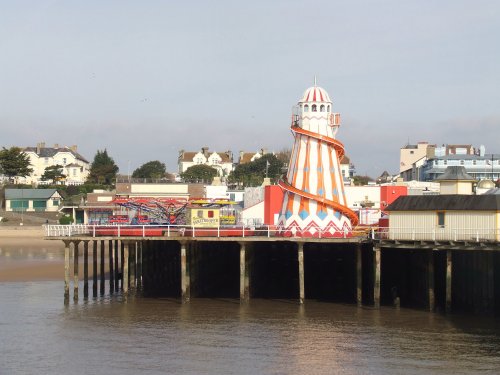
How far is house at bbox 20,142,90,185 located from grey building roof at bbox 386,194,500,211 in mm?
114887

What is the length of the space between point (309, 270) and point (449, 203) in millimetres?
16812

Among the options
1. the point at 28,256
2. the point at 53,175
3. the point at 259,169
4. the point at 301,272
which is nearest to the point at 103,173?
the point at 53,175

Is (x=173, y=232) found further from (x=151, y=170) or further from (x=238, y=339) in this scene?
(x=151, y=170)

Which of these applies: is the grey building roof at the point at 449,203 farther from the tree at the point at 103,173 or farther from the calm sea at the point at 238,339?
the tree at the point at 103,173

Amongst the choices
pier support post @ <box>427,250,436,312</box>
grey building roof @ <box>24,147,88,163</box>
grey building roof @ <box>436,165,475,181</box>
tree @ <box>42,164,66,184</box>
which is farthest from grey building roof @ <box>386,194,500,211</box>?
grey building roof @ <box>24,147,88,163</box>

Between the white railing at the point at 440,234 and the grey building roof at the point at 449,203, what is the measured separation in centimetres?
93

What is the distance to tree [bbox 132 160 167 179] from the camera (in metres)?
161

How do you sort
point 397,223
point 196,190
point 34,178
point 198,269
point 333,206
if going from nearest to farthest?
point 397,223 → point 333,206 → point 198,269 → point 196,190 → point 34,178

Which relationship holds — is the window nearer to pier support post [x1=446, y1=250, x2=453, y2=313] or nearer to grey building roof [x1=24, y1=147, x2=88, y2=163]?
pier support post [x1=446, y1=250, x2=453, y2=313]

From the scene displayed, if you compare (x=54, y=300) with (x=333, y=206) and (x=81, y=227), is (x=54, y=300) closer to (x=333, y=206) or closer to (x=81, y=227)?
(x=81, y=227)

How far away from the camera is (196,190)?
315ft

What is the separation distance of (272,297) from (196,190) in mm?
45278

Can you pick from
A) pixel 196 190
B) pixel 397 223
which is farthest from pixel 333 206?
pixel 196 190

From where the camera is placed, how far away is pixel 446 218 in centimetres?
4391
